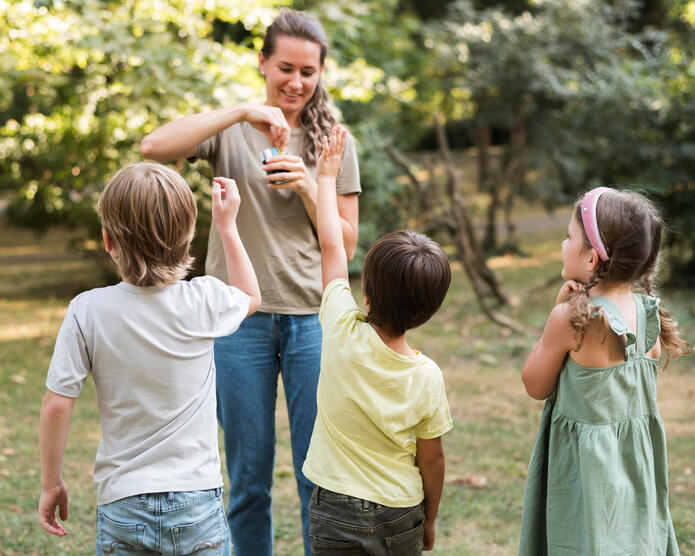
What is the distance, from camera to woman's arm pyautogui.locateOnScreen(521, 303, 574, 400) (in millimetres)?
2039

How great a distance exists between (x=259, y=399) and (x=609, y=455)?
41.4 inches

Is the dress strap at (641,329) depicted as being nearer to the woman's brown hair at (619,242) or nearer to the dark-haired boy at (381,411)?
the woman's brown hair at (619,242)

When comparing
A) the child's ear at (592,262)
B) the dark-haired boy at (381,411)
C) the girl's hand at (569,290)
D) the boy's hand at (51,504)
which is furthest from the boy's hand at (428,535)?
the boy's hand at (51,504)

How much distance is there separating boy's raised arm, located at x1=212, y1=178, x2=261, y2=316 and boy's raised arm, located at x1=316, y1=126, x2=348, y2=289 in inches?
9.1

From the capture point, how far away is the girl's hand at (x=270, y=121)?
2.25m

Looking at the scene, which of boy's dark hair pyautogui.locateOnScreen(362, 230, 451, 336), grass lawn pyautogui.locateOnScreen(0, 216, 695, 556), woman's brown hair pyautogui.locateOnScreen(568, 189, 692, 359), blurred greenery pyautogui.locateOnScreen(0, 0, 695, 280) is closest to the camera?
boy's dark hair pyautogui.locateOnScreen(362, 230, 451, 336)

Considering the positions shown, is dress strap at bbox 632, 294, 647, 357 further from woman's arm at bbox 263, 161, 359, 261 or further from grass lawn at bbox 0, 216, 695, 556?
grass lawn at bbox 0, 216, 695, 556

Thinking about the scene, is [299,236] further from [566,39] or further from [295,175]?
[566,39]

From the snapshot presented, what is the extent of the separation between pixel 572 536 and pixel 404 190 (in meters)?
7.48

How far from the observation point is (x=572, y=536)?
211 cm

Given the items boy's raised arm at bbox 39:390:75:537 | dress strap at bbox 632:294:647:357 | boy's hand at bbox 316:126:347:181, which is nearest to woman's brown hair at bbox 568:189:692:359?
dress strap at bbox 632:294:647:357

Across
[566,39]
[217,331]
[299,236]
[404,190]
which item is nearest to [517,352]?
[404,190]

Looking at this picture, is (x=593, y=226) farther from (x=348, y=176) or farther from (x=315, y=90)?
(x=315, y=90)

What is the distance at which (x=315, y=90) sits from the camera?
2537mm
